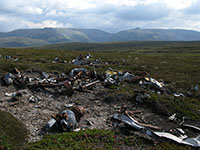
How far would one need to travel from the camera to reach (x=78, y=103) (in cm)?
1352

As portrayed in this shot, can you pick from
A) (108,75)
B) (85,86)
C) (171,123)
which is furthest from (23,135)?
(108,75)

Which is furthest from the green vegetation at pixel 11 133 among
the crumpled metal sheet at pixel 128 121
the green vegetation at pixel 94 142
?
the crumpled metal sheet at pixel 128 121

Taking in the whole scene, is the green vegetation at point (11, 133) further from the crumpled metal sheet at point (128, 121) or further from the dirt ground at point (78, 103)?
the crumpled metal sheet at point (128, 121)

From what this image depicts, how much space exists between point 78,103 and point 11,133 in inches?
230

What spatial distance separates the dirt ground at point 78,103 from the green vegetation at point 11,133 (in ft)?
1.44

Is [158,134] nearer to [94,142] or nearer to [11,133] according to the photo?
[94,142]

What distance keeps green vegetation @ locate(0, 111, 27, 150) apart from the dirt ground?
0.44 m

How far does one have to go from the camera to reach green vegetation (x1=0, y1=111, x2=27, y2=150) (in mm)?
7664

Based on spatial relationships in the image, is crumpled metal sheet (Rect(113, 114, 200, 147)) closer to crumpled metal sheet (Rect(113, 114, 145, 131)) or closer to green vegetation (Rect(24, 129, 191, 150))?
crumpled metal sheet (Rect(113, 114, 145, 131))

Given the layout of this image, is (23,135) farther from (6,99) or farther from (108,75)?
(108,75)

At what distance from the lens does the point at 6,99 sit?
12.4 meters

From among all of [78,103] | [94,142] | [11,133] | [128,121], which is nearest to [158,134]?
[128,121]

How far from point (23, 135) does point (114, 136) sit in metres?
4.82

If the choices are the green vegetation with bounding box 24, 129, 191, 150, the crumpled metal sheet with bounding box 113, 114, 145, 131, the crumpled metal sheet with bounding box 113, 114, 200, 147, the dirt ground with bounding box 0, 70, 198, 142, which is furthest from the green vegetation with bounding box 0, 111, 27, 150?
the crumpled metal sheet with bounding box 113, 114, 200, 147
